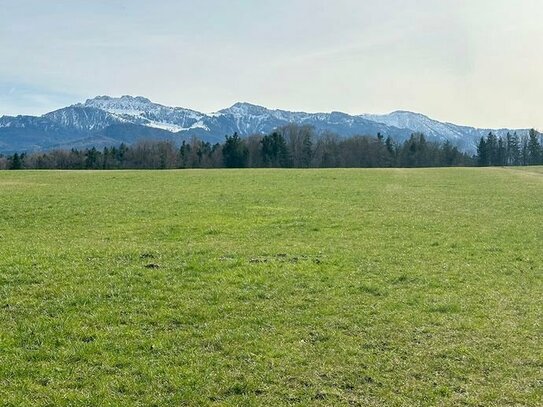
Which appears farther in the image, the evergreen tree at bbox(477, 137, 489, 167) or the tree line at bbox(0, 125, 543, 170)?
the evergreen tree at bbox(477, 137, 489, 167)

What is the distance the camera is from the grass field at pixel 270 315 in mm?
7969

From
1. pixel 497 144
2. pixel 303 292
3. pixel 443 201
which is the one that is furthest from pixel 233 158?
pixel 303 292

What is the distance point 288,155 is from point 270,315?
12867 centimetres

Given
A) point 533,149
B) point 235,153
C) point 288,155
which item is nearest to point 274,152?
point 288,155

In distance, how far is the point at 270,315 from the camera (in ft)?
36.6

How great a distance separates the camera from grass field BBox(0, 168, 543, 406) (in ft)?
26.1

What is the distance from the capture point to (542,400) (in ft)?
25.0

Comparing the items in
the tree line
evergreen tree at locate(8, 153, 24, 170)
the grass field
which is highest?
the tree line

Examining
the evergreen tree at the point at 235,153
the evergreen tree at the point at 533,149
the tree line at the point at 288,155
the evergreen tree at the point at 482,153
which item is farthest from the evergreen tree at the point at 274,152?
the evergreen tree at the point at 533,149

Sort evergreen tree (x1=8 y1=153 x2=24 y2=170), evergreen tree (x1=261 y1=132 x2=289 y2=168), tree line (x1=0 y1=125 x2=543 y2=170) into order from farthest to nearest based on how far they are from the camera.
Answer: evergreen tree (x1=261 y1=132 x2=289 y2=168)
tree line (x1=0 y1=125 x2=543 y2=170)
evergreen tree (x1=8 y1=153 x2=24 y2=170)

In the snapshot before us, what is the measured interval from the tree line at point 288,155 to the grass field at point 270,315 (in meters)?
114

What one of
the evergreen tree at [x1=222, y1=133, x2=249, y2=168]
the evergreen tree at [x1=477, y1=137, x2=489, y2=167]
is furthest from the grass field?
the evergreen tree at [x1=477, y1=137, x2=489, y2=167]

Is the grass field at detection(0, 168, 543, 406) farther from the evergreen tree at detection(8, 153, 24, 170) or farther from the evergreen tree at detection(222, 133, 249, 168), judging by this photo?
the evergreen tree at detection(222, 133, 249, 168)

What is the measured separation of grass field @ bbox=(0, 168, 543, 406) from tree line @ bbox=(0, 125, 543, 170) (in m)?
114
